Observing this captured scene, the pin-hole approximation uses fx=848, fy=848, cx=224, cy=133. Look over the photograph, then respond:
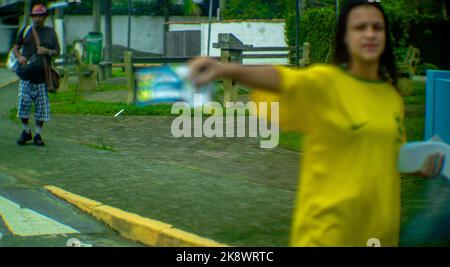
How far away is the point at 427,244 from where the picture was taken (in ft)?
12.7

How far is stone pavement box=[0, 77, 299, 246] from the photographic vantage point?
7164 millimetres

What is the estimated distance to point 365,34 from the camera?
3.45 meters

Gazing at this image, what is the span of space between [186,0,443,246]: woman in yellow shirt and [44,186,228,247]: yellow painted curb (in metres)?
2.96

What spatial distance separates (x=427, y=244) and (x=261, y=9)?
126 feet

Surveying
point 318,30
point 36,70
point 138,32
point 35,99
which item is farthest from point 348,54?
point 138,32

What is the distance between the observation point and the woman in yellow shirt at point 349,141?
324 centimetres

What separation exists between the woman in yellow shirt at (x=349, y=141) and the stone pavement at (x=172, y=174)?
9.98 ft

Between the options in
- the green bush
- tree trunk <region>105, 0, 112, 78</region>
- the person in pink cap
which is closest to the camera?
the person in pink cap

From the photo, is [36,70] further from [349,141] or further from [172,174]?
[349,141]

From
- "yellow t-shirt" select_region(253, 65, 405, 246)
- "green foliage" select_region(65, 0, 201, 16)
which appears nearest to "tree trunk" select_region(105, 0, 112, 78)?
"green foliage" select_region(65, 0, 201, 16)

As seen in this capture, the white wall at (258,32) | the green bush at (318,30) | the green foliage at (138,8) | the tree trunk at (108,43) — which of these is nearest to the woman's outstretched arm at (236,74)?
the green bush at (318,30)

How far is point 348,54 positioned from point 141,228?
149 inches

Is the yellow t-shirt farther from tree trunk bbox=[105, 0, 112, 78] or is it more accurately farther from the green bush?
tree trunk bbox=[105, 0, 112, 78]
